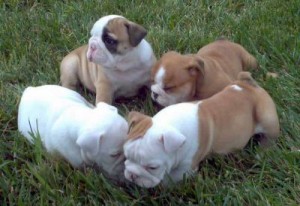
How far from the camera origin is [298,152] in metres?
3.75

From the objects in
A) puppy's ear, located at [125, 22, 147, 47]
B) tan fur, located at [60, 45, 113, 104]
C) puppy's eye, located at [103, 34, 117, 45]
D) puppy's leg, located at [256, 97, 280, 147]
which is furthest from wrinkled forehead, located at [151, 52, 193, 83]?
puppy's leg, located at [256, 97, 280, 147]

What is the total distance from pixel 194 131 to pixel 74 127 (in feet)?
2.33

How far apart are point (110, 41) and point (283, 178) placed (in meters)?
1.57

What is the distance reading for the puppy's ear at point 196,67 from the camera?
4.24m

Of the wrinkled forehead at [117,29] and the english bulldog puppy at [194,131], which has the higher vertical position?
the wrinkled forehead at [117,29]

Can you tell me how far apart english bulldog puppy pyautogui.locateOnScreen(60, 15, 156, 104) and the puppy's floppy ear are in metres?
0.93

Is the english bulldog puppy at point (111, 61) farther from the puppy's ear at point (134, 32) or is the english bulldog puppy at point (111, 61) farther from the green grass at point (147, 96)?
the green grass at point (147, 96)

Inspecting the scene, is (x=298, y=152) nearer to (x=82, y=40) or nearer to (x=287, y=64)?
(x=287, y=64)

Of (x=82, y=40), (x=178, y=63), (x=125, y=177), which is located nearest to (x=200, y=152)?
(x=125, y=177)

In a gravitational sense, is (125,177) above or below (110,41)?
below

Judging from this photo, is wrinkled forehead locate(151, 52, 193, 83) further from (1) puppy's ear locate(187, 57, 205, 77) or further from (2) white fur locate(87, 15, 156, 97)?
(2) white fur locate(87, 15, 156, 97)

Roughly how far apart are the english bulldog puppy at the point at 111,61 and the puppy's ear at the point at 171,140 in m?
1.21

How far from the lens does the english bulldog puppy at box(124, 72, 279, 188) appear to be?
3.40 metres

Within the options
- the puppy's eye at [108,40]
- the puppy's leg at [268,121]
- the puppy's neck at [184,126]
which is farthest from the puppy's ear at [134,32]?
the puppy's leg at [268,121]
